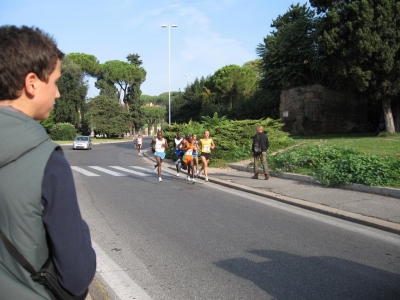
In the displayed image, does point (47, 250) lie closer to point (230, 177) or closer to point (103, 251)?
point (103, 251)

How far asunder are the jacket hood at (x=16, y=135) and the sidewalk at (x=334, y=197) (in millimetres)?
6618

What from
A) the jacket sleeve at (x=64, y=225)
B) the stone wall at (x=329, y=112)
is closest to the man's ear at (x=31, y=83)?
the jacket sleeve at (x=64, y=225)

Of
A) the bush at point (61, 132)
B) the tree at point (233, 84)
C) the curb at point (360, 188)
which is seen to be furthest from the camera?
the bush at point (61, 132)

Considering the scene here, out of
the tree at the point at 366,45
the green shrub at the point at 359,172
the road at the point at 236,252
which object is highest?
the tree at the point at 366,45

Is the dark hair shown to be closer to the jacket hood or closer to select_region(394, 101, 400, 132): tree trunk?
the jacket hood

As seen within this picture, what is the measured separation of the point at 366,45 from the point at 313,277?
61.7 feet

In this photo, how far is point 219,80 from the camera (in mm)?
51406

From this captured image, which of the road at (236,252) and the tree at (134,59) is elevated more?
the tree at (134,59)

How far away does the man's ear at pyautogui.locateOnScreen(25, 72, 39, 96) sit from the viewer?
1529 millimetres

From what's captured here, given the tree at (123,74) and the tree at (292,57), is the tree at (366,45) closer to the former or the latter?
the tree at (292,57)

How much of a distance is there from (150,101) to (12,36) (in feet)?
493

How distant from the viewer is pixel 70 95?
65250 mm

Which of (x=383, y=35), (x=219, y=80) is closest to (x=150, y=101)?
(x=219, y=80)

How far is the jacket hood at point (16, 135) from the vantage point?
1414mm
